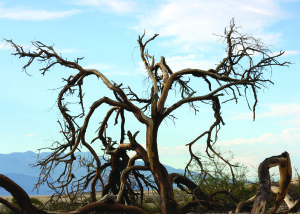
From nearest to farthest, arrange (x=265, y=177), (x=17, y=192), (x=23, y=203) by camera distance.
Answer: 1. (x=265, y=177)
2. (x=17, y=192)
3. (x=23, y=203)

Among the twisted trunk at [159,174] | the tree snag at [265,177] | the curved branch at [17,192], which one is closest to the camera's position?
the tree snag at [265,177]

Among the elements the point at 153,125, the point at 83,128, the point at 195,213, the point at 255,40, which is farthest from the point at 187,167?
the point at 255,40

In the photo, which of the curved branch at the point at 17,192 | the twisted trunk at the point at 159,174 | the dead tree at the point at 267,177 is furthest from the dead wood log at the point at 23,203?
the twisted trunk at the point at 159,174

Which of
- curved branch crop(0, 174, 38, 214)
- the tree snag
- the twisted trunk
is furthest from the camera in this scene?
the twisted trunk

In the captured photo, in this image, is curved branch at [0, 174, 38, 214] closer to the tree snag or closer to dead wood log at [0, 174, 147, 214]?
Answer: dead wood log at [0, 174, 147, 214]

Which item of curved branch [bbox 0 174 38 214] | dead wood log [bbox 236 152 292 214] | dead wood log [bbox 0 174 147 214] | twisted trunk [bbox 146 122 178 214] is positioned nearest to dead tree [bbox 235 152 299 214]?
dead wood log [bbox 236 152 292 214]

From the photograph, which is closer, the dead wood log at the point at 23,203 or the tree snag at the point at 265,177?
the tree snag at the point at 265,177

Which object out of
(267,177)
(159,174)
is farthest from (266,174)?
(159,174)

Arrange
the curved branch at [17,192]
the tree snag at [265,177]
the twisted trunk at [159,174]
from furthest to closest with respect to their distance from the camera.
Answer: the twisted trunk at [159,174] → the curved branch at [17,192] → the tree snag at [265,177]

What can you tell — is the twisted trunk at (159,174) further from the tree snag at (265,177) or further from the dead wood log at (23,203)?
the tree snag at (265,177)

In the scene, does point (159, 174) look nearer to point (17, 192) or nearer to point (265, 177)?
point (17, 192)

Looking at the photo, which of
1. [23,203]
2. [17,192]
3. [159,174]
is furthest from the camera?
[159,174]

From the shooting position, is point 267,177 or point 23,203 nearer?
point 267,177

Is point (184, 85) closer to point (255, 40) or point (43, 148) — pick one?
point (255, 40)
